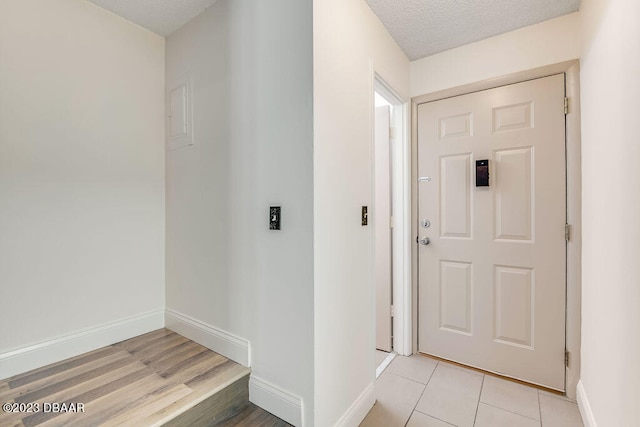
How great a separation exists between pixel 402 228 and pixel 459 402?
1.21 m

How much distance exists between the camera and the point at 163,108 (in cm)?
217

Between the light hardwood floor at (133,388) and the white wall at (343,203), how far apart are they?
1.77 ft

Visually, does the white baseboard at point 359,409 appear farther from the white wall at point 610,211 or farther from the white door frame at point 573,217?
the white door frame at point 573,217

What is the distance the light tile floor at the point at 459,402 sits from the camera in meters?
1.58

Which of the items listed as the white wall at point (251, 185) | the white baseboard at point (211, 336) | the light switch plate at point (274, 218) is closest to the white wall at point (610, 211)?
the white wall at point (251, 185)

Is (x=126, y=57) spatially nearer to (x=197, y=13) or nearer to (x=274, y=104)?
(x=197, y=13)

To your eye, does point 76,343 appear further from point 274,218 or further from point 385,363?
point 385,363

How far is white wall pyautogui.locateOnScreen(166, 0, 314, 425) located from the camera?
Result: 1.33 m

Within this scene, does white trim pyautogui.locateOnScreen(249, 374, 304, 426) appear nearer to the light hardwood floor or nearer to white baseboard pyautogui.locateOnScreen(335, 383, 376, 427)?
the light hardwood floor

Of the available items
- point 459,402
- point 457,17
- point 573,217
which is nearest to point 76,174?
point 457,17

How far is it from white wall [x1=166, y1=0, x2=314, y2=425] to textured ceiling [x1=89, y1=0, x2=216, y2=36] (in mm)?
61

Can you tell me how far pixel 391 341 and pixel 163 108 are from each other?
8.64 feet

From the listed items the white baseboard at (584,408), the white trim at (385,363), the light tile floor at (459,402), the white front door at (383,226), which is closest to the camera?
the white baseboard at (584,408)

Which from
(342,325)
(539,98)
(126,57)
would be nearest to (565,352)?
(342,325)
